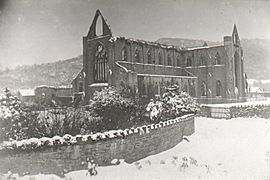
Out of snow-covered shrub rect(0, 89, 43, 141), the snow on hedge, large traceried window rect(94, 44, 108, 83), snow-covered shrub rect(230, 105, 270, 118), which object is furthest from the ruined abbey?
snow-covered shrub rect(0, 89, 43, 141)

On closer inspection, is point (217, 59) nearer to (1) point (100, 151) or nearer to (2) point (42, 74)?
(1) point (100, 151)

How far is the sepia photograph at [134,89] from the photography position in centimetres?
180

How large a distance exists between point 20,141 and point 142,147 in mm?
986

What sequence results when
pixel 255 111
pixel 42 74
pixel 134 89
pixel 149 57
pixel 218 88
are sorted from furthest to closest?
pixel 255 111, pixel 218 88, pixel 149 57, pixel 134 89, pixel 42 74

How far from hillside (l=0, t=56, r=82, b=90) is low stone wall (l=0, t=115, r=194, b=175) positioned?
443 mm

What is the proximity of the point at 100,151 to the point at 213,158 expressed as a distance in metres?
1.06

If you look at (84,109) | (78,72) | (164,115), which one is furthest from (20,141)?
(164,115)

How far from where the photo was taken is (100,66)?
2.21 m

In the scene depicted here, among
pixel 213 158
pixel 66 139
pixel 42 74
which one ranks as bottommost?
pixel 213 158

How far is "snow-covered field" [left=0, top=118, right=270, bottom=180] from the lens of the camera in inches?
81.5

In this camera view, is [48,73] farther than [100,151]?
No

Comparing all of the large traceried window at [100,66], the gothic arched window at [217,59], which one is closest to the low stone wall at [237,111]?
the gothic arched window at [217,59]

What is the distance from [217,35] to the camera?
261cm

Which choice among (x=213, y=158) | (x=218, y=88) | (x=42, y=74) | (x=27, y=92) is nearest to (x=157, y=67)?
(x=218, y=88)
